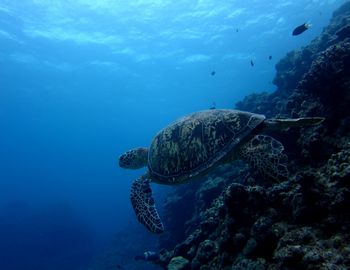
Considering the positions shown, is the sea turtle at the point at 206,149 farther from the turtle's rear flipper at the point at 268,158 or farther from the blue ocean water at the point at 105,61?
the blue ocean water at the point at 105,61

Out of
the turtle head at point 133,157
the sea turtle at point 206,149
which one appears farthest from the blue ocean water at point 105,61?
the sea turtle at point 206,149

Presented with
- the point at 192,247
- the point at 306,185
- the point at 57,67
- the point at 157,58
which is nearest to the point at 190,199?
the point at 192,247

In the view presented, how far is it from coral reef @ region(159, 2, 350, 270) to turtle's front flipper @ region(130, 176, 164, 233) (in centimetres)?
106

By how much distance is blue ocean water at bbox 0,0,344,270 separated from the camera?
28.0 m

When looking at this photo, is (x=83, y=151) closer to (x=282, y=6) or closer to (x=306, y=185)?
(x=282, y=6)

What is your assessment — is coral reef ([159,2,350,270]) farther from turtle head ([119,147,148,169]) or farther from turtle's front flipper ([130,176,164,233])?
turtle head ([119,147,148,169])

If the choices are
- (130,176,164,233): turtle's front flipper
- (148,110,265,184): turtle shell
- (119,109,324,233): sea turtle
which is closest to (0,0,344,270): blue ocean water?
(130,176,164,233): turtle's front flipper

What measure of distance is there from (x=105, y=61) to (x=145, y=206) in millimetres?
36925

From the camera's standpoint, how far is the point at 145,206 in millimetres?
6254

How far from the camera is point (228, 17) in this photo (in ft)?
99.6

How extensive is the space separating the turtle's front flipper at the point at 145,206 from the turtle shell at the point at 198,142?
0.38m

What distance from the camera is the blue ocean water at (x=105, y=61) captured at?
1103 inches

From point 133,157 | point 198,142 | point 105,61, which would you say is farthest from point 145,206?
point 105,61

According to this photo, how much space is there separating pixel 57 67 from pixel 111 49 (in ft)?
29.4
